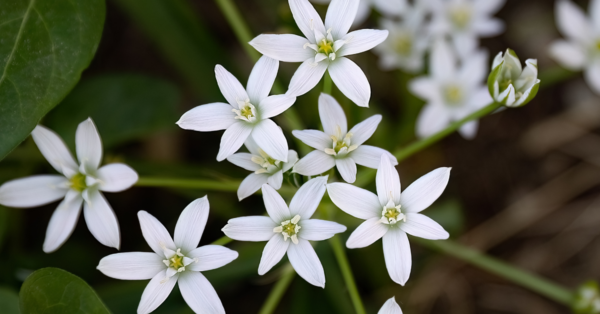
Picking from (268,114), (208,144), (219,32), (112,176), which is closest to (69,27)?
(112,176)

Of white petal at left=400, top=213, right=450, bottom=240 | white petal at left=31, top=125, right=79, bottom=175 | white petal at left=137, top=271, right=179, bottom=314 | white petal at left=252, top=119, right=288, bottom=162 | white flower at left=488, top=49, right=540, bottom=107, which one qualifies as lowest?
white petal at left=137, top=271, right=179, bottom=314

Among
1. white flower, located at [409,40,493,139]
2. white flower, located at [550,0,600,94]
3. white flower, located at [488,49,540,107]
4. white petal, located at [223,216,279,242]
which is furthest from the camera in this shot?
white flower, located at [550,0,600,94]

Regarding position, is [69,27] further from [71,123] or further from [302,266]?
[302,266]

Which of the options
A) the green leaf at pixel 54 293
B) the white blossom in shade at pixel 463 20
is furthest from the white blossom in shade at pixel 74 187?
the white blossom in shade at pixel 463 20

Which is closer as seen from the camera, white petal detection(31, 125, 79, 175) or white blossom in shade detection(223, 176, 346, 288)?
white blossom in shade detection(223, 176, 346, 288)

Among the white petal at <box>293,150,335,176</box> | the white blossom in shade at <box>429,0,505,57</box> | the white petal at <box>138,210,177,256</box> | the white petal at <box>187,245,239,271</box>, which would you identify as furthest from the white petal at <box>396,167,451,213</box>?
the white blossom in shade at <box>429,0,505,57</box>

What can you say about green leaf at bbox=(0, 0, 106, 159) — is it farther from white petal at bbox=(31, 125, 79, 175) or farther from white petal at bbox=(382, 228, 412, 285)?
white petal at bbox=(382, 228, 412, 285)

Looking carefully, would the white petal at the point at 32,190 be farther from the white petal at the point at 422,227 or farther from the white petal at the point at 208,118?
the white petal at the point at 422,227
